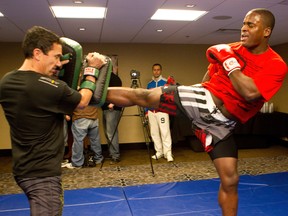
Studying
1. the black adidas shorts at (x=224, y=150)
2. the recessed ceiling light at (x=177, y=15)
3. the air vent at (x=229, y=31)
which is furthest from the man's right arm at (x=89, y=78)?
the air vent at (x=229, y=31)

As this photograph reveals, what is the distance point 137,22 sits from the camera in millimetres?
3971

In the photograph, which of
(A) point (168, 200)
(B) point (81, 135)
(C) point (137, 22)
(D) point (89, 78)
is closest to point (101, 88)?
(D) point (89, 78)

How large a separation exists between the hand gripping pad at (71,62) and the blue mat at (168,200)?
5.59 feet

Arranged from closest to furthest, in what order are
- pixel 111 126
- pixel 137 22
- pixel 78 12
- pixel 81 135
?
1. pixel 78 12
2. pixel 137 22
3. pixel 81 135
4. pixel 111 126

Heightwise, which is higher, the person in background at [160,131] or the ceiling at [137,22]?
the ceiling at [137,22]

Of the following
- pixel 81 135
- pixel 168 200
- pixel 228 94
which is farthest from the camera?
pixel 81 135

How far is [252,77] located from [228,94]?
19cm

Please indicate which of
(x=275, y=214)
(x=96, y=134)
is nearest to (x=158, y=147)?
(x=96, y=134)

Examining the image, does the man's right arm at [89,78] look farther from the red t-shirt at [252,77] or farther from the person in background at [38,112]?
the red t-shirt at [252,77]

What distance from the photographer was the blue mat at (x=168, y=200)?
2982 millimetres

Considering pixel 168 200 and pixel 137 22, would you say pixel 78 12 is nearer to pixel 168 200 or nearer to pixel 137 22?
pixel 137 22

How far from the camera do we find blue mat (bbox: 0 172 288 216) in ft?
9.78

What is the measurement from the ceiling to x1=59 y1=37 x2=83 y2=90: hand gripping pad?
57.1 inches

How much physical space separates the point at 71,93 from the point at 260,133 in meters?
5.19
